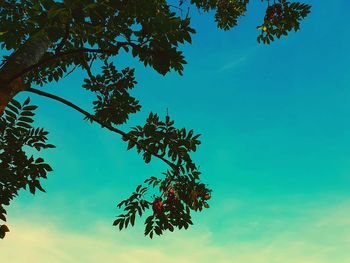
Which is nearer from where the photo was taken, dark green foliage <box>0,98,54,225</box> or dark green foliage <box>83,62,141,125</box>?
dark green foliage <box>0,98,54,225</box>

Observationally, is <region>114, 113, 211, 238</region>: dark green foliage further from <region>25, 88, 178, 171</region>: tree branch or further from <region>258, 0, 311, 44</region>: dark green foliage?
<region>258, 0, 311, 44</region>: dark green foliage

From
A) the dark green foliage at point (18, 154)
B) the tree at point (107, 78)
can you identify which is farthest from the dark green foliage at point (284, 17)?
the dark green foliage at point (18, 154)

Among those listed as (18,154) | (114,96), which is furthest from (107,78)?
(18,154)

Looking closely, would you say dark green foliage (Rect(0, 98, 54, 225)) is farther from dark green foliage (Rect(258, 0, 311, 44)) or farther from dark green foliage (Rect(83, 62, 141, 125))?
dark green foliage (Rect(258, 0, 311, 44))

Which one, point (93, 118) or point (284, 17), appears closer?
point (93, 118)

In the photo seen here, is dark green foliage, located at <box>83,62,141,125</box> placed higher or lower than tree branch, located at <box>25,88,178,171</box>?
higher

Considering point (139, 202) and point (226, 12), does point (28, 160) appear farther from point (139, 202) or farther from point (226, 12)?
point (226, 12)

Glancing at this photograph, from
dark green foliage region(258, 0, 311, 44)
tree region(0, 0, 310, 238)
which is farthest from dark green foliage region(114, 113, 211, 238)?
dark green foliage region(258, 0, 311, 44)

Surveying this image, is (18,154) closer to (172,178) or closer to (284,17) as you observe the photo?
(172,178)

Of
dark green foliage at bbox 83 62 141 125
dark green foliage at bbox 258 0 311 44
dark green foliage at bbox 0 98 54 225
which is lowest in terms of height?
dark green foliage at bbox 0 98 54 225

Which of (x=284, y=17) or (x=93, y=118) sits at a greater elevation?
(x=284, y=17)

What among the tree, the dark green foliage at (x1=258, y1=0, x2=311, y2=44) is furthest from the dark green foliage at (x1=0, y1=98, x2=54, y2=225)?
the dark green foliage at (x1=258, y1=0, x2=311, y2=44)

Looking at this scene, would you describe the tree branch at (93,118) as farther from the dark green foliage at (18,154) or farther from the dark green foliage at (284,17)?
the dark green foliage at (284,17)

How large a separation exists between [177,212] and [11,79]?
337cm
